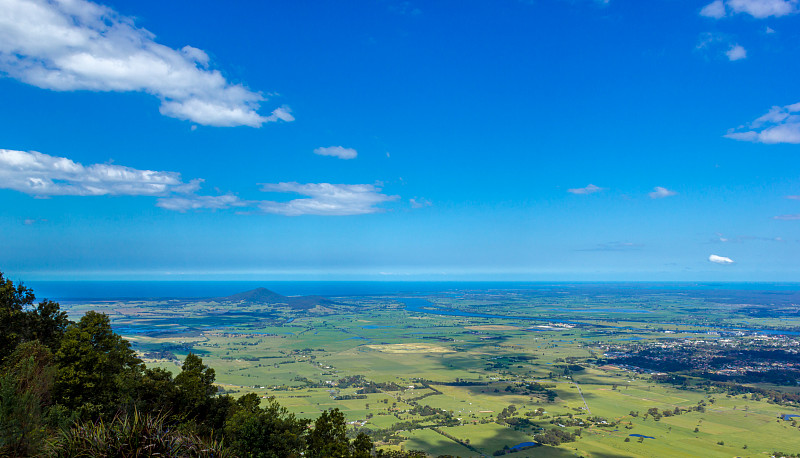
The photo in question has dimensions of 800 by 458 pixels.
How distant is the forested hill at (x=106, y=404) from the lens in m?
11.7

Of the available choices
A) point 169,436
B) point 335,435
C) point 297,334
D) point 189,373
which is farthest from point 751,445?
point 297,334

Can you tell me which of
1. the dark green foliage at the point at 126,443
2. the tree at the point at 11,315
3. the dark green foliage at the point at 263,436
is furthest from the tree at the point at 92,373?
the dark green foliage at the point at 126,443

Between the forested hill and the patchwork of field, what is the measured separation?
24.0 metres

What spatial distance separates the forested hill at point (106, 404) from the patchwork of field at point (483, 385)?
2396 centimetres

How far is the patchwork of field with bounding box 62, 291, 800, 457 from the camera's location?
4566 centimetres

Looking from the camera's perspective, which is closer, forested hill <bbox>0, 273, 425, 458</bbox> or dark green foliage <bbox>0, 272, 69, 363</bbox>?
forested hill <bbox>0, 273, 425, 458</bbox>

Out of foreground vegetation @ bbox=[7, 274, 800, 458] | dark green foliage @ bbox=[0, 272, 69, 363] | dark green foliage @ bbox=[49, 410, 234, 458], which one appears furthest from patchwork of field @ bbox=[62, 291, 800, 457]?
dark green foliage @ bbox=[49, 410, 234, 458]

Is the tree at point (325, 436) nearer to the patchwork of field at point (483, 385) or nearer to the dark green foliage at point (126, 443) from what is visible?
the dark green foliage at point (126, 443)

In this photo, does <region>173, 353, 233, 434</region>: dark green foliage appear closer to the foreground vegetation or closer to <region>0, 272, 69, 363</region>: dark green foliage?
the foreground vegetation

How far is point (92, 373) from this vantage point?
20625 mm

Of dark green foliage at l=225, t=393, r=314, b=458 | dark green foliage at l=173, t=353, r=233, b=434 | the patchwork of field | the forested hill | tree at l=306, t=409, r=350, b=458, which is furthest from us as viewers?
the patchwork of field

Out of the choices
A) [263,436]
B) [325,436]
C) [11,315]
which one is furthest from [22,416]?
[11,315]

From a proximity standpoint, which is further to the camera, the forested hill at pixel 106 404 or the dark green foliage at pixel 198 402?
the dark green foliage at pixel 198 402

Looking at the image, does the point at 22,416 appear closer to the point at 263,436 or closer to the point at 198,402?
the point at 263,436
